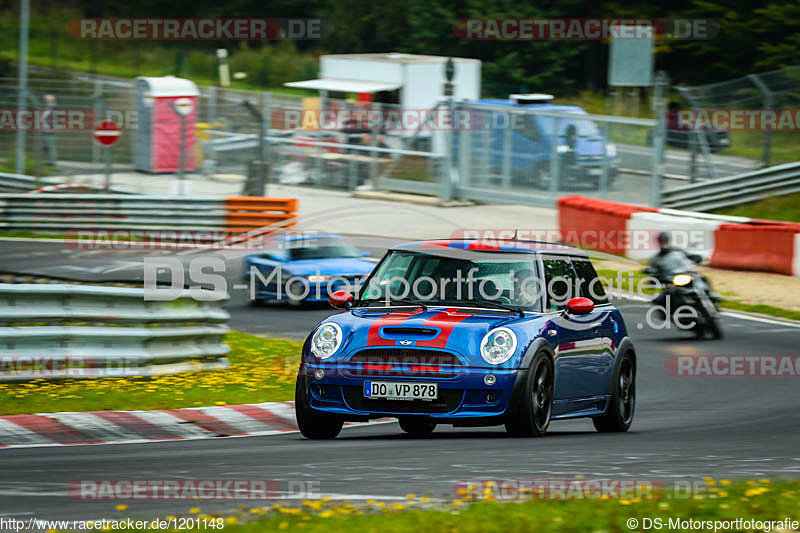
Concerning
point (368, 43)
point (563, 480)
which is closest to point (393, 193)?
point (563, 480)

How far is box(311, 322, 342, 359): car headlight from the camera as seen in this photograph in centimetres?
877

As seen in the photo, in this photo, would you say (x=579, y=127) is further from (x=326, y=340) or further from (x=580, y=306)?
(x=326, y=340)

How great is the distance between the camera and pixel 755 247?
21453mm

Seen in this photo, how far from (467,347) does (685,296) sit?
8.40m

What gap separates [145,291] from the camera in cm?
1152

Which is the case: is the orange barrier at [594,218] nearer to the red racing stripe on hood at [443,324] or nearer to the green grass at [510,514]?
the red racing stripe on hood at [443,324]

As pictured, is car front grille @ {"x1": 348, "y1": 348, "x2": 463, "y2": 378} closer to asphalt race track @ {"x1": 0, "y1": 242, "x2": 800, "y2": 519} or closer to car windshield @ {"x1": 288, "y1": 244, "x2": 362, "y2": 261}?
asphalt race track @ {"x1": 0, "y1": 242, "x2": 800, "y2": 519}

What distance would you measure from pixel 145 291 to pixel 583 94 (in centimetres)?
3586

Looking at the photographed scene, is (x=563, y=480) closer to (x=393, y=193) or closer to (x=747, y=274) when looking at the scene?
(x=747, y=274)

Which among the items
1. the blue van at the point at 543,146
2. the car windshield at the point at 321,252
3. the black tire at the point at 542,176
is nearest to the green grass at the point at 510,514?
the car windshield at the point at 321,252

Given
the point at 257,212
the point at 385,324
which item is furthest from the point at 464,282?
the point at 257,212

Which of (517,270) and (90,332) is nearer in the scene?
(517,270)

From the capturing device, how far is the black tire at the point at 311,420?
889cm

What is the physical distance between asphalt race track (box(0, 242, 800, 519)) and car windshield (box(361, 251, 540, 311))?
0.98 m
